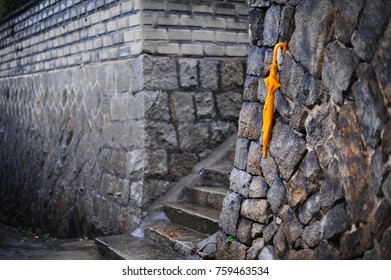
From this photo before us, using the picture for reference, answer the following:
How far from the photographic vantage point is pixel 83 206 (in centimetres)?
713

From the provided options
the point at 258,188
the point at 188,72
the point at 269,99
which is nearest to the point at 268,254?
the point at 258,188

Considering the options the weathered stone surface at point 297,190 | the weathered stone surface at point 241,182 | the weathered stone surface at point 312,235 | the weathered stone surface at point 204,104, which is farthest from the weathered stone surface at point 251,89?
the weathered stone surface at point 204,104

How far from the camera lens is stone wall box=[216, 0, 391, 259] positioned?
308 cm

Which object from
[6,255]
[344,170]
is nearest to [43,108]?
[6,255]

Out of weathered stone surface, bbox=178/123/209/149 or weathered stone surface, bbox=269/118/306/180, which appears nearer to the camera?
weathered stone surface, bbox=269/118/306/180

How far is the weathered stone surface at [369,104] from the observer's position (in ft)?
10.0

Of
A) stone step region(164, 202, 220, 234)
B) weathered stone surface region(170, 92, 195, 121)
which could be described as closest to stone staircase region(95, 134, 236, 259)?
stone step region(164, 202, 220, 234)

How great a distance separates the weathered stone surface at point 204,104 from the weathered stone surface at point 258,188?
197 centimetres

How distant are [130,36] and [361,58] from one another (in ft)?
10.7

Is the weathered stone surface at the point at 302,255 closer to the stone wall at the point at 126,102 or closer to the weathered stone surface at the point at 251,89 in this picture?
the weathered stone surface at the point at 251,89

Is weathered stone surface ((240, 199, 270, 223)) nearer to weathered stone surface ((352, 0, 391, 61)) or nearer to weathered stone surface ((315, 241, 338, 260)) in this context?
weathered stone surface ((315, 241, 338, 260))

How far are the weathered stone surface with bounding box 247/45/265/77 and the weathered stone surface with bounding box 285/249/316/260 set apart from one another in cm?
122

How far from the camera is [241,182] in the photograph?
14.4 ft
